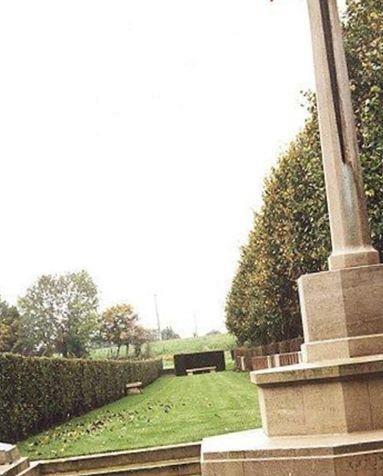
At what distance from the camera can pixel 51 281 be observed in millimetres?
77375

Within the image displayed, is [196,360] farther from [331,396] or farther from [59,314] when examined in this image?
[331,396]

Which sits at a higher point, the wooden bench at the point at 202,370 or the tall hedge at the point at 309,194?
the tall hedge at the point at 309,194

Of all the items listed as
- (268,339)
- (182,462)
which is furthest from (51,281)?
(182,462)

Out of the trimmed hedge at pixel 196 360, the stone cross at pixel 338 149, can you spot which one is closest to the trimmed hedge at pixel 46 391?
the stone cross at pixel 338 149

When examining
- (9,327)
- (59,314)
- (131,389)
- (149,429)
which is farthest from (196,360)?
(149,429)

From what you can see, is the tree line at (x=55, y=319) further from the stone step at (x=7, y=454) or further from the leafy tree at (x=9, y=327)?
the stone step at (x=7, y=454)

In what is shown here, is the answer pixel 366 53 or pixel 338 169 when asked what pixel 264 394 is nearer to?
pixel 338 169

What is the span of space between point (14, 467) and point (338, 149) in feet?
19.1

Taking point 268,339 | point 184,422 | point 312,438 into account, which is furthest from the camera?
point 268,339

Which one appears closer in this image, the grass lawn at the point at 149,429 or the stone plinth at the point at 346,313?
the stone plinth at the point at 346,313

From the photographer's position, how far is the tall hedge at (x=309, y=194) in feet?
50.5

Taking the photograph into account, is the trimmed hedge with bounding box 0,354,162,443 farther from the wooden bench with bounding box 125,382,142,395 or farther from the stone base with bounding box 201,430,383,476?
the stone base with bounding box 201,430,383,476

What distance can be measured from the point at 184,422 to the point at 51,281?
64.4 meters

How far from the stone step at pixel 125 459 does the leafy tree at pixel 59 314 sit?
64828 millimetres
